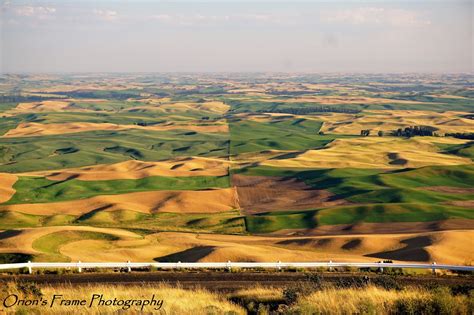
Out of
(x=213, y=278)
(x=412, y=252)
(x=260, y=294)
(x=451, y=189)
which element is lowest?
(x=451, y=189)

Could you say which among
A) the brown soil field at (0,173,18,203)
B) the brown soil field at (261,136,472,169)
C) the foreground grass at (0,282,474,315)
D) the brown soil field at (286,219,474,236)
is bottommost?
the brown soil field at (261,136,472,169)

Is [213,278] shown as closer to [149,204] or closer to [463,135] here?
[149,204]

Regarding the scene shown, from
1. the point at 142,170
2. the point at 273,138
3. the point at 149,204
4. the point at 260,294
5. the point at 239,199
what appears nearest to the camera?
the point at 260,294

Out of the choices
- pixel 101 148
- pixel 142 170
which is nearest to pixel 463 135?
pixel 142 170

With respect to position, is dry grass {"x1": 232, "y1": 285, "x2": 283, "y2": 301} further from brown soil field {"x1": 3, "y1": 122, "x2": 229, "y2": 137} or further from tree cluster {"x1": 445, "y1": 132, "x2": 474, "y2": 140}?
brown soil field {"x1": 3, "y1": 122, "x2": 229, "y2": 137}

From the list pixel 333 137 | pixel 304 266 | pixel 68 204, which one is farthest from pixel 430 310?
pixel 333 137

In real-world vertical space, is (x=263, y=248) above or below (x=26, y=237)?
below

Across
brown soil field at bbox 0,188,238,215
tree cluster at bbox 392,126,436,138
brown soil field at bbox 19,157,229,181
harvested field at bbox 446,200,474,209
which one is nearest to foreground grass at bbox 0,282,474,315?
brown soil field at bbox 0,188,238,215

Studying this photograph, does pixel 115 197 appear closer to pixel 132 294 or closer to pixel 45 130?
pixel 132 294
